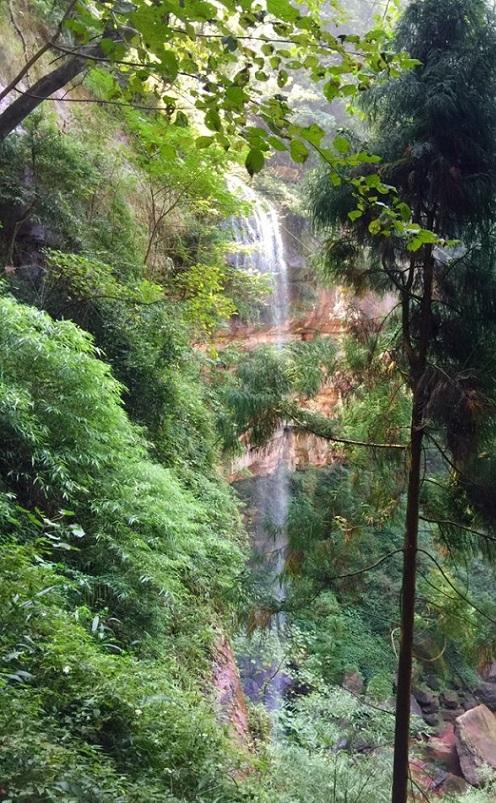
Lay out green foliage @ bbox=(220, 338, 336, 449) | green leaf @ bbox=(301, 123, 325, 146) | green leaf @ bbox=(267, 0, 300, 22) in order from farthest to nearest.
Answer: green foliage @ bbox=(220, 338, 336, 449) → green leaf @ bbox=(301, 123, 325, 146) → green leaf @ bbox=(267, 0, 300, 22)

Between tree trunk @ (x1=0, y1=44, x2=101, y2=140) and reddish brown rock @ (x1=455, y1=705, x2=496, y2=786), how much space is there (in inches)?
401

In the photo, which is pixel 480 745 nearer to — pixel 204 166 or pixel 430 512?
pixel 430 512

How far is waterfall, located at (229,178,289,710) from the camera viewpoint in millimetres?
9633

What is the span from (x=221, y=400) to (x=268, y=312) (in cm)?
849

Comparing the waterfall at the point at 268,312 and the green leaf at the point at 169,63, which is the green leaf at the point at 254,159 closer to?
the green leaf at the point at 169,63

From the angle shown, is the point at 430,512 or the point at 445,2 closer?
the point at 445,2

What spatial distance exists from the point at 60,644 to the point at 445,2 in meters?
4.04

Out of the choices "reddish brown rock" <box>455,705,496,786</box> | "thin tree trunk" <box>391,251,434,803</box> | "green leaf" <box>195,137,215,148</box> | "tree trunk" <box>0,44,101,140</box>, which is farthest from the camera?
"reddish brown rock" <box>455,705,496,786</box>

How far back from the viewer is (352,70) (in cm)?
204

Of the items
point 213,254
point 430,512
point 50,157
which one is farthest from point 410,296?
point 213,254

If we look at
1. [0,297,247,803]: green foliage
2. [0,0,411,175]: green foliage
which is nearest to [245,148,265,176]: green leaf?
[0,0,411,175]: green foliage

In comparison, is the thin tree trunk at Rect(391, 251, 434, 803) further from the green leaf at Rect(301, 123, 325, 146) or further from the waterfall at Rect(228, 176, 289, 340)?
the waterfall at Rect(228, 176, 289, 340)

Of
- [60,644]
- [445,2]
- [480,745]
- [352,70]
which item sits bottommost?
[480,745]

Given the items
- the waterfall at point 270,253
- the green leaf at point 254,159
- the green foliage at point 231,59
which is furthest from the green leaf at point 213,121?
the waterfall at point 270,253
